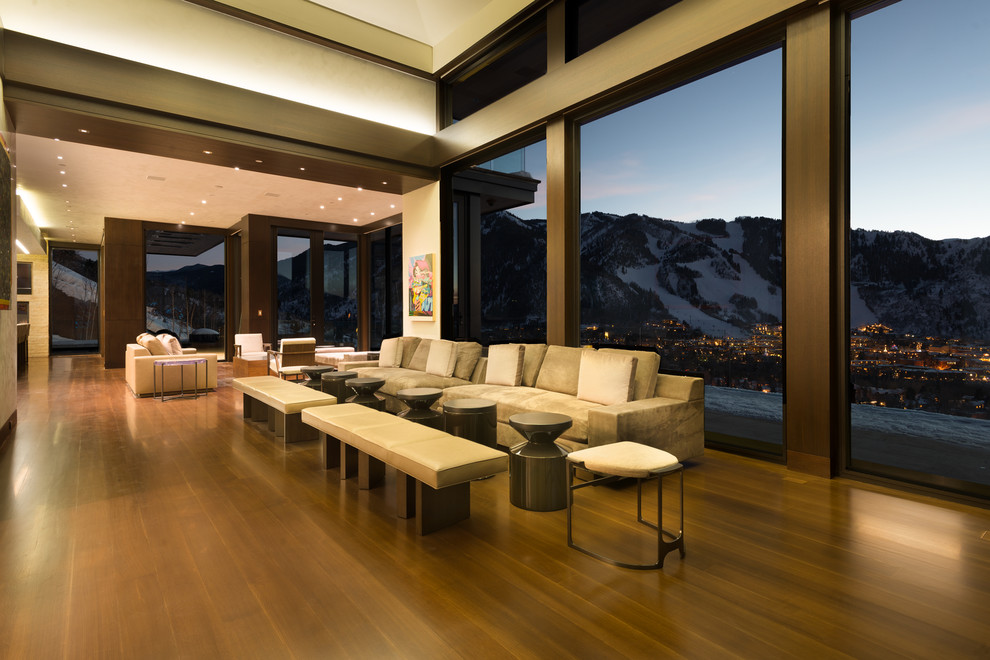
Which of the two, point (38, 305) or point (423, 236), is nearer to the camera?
point (423, 236)

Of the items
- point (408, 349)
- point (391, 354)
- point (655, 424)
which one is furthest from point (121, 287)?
point (655, 424)

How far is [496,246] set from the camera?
883 cm

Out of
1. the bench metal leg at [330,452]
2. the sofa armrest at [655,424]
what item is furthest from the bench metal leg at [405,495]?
the sofa armrest at [655,424]

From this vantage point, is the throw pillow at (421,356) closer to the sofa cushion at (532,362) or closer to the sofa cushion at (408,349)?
the sofa cushion at (408,349)

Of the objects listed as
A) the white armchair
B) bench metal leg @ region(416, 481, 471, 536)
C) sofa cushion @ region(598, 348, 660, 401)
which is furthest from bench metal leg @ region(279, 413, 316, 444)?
the white armchair

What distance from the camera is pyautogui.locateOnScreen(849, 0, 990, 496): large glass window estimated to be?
138 inches

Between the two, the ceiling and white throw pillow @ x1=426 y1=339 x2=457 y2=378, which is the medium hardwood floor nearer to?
white throw pillow @ x1=426 y1=339 x2=457 y2=378

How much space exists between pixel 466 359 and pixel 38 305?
16933mm

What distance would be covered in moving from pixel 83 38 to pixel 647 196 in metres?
6.51

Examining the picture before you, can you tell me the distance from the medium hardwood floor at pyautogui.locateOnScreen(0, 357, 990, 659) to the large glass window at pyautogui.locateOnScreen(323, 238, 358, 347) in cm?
1081

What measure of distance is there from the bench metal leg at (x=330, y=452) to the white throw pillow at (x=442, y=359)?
236cm

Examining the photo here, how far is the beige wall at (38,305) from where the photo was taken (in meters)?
15.8

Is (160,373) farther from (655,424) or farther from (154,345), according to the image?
(655,424)

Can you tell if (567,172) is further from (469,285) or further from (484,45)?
(469,285)
